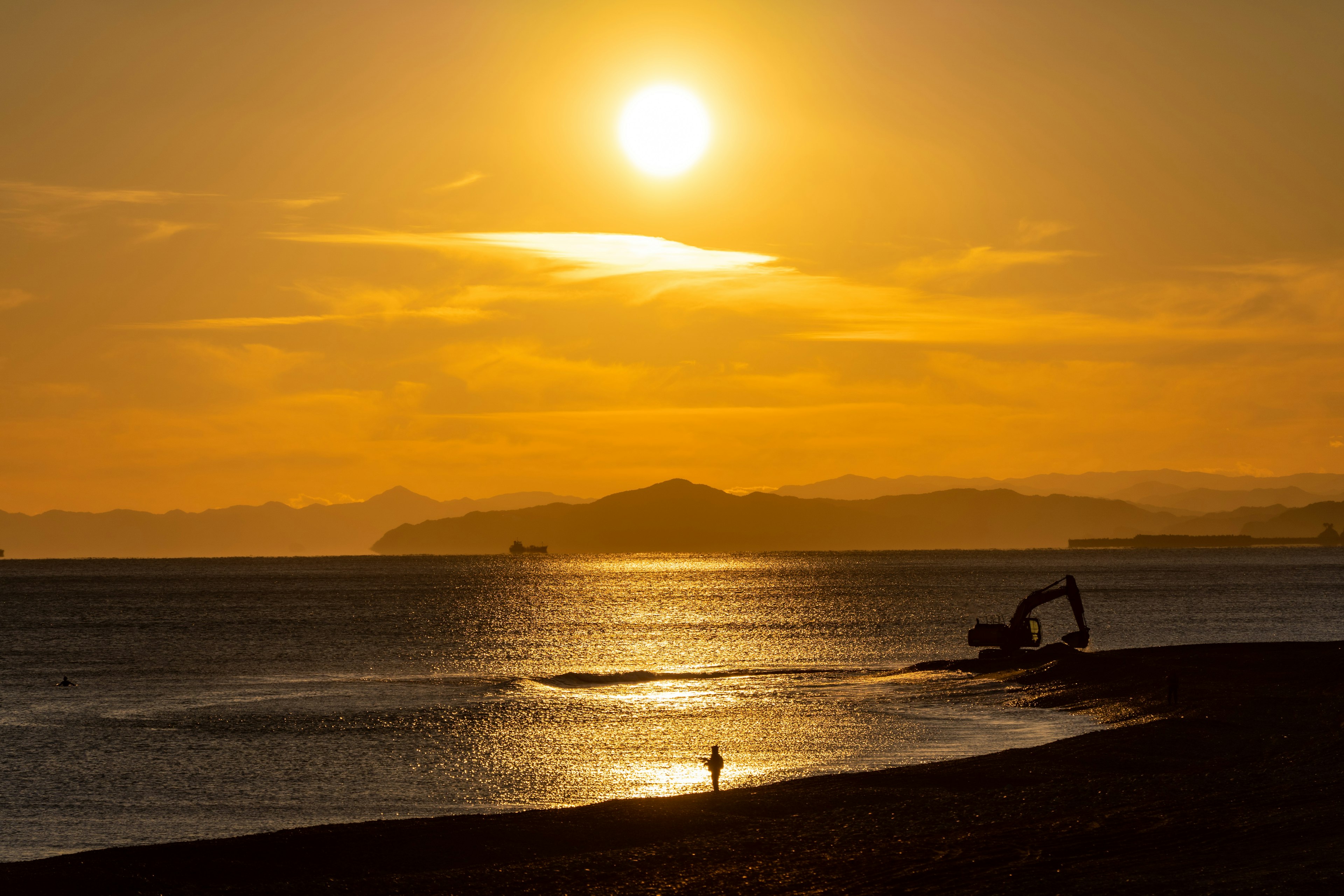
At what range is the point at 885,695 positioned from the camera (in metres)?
60.2

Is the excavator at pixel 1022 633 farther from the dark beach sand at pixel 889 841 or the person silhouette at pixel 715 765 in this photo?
the person silhouette at pixel 715 765

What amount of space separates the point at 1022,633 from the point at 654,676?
22.3 meters

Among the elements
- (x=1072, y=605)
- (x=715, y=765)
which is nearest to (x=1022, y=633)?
(x=1072, y=605)

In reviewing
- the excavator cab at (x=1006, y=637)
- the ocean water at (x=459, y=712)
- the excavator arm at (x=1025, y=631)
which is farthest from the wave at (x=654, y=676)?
the excavator arm at (x=1025, y=631)

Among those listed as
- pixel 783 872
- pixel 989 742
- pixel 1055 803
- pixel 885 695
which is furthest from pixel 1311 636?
pixel 783 872

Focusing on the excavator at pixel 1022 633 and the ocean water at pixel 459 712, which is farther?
the excavator at pixel 1022 633

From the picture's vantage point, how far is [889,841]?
24.4 meters

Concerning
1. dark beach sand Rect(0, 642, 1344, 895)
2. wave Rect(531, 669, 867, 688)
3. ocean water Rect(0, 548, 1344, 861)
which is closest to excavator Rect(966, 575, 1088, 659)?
ocean water Rect(0, 548, 1344, 861)

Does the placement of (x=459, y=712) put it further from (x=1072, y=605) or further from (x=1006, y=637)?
(x=1072, y=605)

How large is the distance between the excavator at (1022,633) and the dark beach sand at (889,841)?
36.2m

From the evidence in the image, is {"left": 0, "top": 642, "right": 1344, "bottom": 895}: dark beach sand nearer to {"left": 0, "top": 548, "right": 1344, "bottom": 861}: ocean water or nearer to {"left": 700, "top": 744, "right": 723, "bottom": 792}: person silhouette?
{"left": 700, "top": 744, "right": 723, "bottom": 792}: person silhouette

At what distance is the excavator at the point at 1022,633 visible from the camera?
242ft

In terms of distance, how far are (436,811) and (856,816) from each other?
40.8ft

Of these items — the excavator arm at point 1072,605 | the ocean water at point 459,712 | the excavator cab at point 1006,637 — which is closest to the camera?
the ocean water at point 459,712
